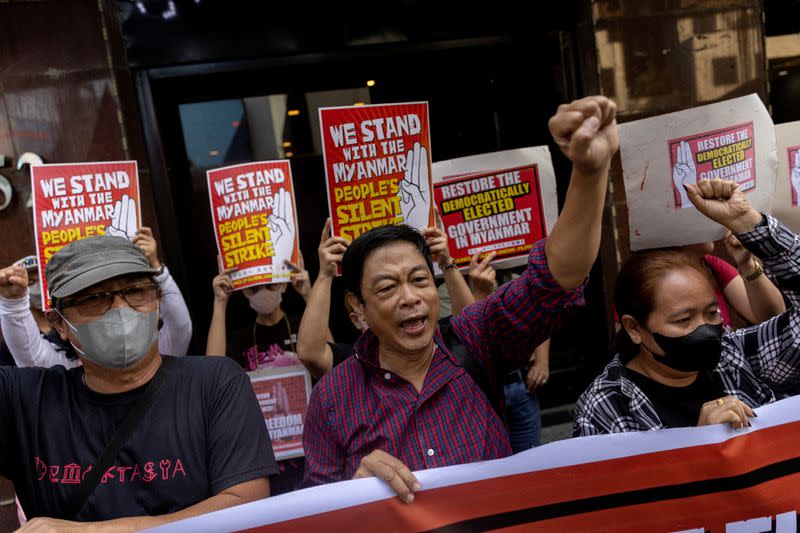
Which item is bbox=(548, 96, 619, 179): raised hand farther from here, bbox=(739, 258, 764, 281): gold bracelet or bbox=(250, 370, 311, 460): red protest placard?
bbox=(250, 370, 311, 460): red protest placard

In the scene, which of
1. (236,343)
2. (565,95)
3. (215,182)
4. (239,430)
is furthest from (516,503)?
(565,95)

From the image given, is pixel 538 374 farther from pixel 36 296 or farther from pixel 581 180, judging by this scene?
pixel 36 296

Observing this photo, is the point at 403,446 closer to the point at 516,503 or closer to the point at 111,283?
the point at 516,503

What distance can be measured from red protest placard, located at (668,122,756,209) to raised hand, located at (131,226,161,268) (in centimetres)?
215

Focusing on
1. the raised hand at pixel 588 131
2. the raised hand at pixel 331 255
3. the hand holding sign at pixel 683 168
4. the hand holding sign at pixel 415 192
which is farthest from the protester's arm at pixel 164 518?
the hand holding sign at pixel 683 168

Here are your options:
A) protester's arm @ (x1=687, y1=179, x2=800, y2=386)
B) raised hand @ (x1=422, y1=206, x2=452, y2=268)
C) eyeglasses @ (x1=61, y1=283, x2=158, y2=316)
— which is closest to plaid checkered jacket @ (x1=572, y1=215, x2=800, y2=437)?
protester's arm @ (x1=687, y1=179, x2=800, y2=386)

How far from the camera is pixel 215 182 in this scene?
3047 mm

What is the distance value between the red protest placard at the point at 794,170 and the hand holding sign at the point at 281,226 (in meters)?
2.32

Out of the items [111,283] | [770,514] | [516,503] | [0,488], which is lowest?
[0,488]

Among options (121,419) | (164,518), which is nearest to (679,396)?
(164,518)

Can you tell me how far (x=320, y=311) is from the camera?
2.60 meters

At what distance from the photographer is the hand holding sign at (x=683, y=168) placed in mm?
2562

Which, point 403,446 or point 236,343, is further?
point 236,343

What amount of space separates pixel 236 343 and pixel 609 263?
109 inches
